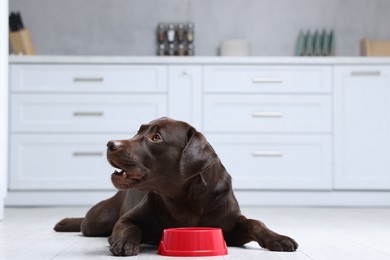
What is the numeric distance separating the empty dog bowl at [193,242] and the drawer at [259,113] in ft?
9.26

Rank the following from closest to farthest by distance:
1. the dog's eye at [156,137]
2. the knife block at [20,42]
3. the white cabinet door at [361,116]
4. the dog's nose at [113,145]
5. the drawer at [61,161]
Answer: the dog's nose at [113,145]
the dog's eye at [156,137]
the drawer at [61,161]
the white cabinet door at [361,116]
the knife block at [20,42]

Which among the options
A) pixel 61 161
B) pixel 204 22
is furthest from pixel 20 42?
pixel 204 22

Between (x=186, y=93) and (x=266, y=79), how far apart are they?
55 centimetres

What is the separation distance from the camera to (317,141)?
4969 mm

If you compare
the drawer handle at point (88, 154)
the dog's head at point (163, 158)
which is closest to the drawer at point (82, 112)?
the drawer handle at point (88, 154)

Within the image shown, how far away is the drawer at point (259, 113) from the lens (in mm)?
4953

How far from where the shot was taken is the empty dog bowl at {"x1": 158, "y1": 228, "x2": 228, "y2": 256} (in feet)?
6.93

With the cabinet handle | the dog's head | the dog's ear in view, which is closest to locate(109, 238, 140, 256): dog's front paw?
the dog's head

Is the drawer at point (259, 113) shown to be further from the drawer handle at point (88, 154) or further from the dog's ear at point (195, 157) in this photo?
the dog's ear at point (195, 157)

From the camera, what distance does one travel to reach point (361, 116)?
500 centimetres

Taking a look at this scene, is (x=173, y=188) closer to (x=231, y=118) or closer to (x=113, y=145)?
(x=113, y=145)

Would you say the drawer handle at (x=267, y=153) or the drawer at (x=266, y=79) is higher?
the drawer at (x=266, y=79)

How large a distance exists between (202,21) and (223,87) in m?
0.94

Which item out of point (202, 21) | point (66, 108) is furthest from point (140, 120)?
point (202, 21)
